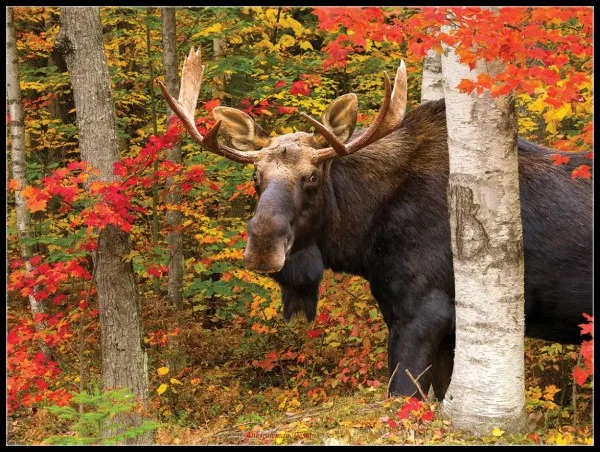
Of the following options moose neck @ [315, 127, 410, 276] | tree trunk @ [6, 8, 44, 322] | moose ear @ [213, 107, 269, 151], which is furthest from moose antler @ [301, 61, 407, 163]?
tree trunk @ [6, 8, 44, 322]

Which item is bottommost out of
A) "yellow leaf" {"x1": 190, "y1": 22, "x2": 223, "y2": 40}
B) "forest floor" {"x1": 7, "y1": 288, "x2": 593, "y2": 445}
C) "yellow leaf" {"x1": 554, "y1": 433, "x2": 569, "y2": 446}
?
"forest floor" {"x1": 7, "y1": 288, "x2": 593, "y2": 445}

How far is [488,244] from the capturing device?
4.29m

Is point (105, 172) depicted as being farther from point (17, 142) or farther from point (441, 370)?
point (441, 370)

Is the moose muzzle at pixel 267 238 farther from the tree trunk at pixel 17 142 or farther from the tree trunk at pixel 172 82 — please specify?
the tree trunk at pixel 17 142

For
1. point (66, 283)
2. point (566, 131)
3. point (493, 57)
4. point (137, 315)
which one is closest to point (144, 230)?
point (66, 283)

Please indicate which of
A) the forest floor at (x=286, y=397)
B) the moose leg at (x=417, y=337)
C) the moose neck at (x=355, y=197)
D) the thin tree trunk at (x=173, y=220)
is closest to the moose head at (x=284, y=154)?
the moose neck at (x=355, y=197)

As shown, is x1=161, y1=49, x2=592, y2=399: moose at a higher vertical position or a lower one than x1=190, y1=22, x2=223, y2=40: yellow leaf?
lower

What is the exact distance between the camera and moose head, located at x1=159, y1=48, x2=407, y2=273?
4859mm

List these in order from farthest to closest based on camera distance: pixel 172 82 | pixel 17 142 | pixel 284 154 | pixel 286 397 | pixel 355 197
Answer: pixel 172 82, pixel 286 397, pixel 17 142, pixel 355 197, pixel 284 154

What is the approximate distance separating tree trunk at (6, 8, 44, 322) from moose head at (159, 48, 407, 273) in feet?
11.6

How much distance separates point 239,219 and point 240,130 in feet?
14.5

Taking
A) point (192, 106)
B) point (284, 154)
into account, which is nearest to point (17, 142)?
point (192, 106)

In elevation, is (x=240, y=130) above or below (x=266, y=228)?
above

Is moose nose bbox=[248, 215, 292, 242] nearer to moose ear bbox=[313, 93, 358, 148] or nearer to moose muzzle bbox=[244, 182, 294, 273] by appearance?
moose muzzle bbox=[244, 182, 294, 273]
